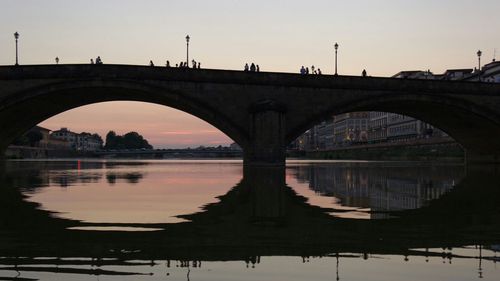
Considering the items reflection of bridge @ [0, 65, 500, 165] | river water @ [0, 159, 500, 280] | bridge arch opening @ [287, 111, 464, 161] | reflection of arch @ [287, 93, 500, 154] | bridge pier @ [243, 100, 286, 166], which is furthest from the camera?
bridge arch opening @ [287, 111, 464, 161]

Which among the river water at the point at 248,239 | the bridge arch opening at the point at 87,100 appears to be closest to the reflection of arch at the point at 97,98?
the bridge arch opening at the point at 87,100

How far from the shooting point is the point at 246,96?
1859 inches

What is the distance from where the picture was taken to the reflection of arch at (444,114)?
4916cm

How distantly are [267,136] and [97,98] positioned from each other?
1890 centimetres

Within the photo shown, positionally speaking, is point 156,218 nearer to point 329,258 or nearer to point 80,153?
point 329,258

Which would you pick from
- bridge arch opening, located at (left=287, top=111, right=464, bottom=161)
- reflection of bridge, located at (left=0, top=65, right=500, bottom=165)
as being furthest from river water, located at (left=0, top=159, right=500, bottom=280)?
bridge arch opening, located at (left=287, top=111, right=464, bottom=161)

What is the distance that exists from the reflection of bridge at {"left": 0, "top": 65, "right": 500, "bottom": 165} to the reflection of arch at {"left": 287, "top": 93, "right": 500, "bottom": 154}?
103 millimetres

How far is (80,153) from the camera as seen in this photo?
16838 centimetres

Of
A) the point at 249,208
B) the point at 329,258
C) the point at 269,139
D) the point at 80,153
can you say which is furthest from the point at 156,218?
the point at 80,153

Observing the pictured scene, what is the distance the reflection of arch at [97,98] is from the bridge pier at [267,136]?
2323 mm

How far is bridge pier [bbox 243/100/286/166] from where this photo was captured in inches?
1737

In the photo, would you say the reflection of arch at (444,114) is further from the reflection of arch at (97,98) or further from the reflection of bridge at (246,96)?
the reflection of arch at (97,98)

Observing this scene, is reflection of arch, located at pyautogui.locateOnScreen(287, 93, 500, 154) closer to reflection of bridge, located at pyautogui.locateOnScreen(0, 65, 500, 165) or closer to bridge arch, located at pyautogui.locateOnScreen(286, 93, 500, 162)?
bridge arch, located at pyautogui.locateOnScreen(286, 93, 500, 162)

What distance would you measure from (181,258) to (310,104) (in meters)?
42.0
